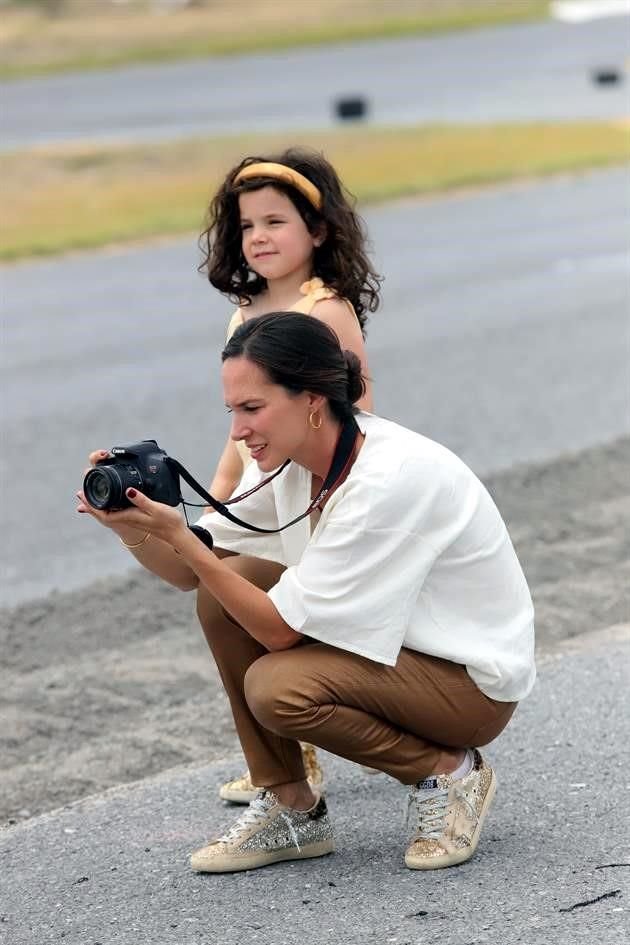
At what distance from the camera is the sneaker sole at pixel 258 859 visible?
161 inches

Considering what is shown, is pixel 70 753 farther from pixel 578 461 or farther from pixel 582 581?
pixel 578 461

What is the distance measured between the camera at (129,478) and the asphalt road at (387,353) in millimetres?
3043

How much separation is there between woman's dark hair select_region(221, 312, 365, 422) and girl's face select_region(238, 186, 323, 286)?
2.49 ft

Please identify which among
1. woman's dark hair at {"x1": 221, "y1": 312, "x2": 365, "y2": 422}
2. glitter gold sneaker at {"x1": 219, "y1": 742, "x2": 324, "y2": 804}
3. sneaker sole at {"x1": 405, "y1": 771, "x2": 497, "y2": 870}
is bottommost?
glitter gold sneaker at {"x1": 219, "y1": 742, "x2": 324, "y2": 804}

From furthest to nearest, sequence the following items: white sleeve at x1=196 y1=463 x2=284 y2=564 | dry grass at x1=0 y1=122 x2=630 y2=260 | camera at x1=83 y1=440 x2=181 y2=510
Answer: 1. dry grass at x1=0 y1=122 x2=630 y2=260
2. white sleeve at x1=196 y1=463 x2=284 y2=564
3. camera at x1=83 y1=440 x2=181 y2=510

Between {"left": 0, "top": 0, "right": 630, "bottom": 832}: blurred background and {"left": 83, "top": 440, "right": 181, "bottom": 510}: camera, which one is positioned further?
{"left": 0, "top": 0, "right": 630, "bottom": 832}: blurred background

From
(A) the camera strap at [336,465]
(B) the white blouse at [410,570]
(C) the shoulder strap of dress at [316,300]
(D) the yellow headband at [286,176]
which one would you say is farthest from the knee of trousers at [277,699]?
(D) the yellow headband at [286,176]

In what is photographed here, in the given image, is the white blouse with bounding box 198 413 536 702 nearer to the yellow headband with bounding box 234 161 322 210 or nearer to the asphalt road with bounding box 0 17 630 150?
the yellow headband with bounding box 234 161 322 210

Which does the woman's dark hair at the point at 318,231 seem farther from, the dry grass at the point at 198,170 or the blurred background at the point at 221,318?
the dry grass at the point at 198,170

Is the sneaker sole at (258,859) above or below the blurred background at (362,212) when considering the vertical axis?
above

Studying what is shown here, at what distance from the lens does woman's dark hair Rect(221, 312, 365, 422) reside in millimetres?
3814

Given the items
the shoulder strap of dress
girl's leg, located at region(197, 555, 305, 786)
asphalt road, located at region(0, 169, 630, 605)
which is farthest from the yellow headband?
asphalt road, located at region(0, 169, 630, 605)

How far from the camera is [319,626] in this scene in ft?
12.5

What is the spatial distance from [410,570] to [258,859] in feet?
2.74
